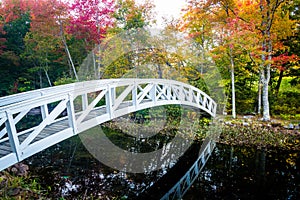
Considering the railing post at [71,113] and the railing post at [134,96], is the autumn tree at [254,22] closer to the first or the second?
the railing post at [134,96]

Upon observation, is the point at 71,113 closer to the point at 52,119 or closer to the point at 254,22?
the point at 52,119

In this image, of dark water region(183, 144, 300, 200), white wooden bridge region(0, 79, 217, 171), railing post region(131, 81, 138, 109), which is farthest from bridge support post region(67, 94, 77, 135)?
dark water region(183, 144, 300, 200)

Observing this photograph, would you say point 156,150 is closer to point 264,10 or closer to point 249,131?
point 249,131

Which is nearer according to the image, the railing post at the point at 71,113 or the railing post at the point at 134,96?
the railing post at the point at 71,113

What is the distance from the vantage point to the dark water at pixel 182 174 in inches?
158

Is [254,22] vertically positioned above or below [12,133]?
above

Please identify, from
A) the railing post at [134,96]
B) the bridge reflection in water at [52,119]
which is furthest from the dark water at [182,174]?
the railing post at [134,96]

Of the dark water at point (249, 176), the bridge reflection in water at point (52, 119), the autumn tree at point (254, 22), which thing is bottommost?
the dark water at point (249, 176)

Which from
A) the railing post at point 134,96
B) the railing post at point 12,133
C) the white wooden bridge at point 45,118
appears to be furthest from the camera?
the railing post at point 134,96

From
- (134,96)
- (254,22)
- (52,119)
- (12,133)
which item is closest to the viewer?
(12,133)

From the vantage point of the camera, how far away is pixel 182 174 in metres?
4.80

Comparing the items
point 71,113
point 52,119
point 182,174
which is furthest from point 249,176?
point 52,119

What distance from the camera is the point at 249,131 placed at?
6.66 meters

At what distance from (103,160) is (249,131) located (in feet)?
15.5
